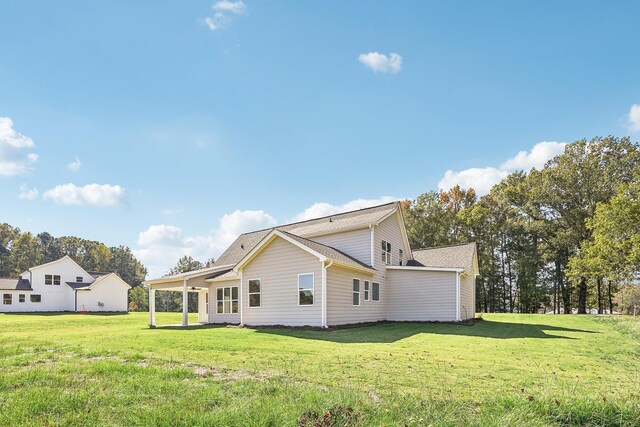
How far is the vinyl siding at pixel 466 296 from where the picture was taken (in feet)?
69.2

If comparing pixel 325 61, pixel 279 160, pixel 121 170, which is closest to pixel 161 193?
pixel 121 170

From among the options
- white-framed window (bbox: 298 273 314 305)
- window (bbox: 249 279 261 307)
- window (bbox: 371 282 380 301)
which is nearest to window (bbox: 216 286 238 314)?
window (bbox: 249 279 261 307)

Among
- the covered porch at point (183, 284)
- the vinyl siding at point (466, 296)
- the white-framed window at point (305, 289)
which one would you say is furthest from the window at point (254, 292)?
the vinyl siding at point (466, 296)

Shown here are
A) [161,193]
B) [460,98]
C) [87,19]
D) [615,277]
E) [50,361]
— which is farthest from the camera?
[615,277]

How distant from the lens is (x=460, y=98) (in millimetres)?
16250

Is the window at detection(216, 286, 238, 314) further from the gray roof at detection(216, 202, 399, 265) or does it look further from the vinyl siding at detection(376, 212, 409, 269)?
the vinyl siding at detection(376, 212, 409, 269)

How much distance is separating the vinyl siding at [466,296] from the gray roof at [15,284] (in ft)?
150

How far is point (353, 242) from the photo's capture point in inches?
798

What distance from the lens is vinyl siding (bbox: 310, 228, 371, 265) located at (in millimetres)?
19750

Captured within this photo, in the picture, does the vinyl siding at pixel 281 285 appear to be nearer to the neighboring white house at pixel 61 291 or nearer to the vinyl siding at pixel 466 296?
the vinyl siding at pixel 466 296

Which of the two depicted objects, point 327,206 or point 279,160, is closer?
point 279,160

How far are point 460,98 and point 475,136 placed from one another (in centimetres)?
366

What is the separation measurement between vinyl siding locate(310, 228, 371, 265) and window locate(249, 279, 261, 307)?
4798 mm

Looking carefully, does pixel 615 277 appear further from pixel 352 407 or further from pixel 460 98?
pixel 352 407
